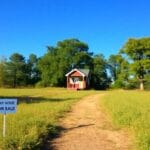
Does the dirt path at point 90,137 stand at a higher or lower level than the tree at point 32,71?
lower

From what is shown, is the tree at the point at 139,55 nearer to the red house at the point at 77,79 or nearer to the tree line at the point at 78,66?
the tree line at the point at 78,66

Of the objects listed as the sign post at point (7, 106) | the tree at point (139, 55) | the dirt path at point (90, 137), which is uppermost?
the tree at point (139, 55)

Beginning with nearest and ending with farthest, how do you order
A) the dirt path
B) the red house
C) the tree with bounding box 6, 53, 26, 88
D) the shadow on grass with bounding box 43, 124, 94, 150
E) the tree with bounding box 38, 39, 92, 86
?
the shadow on grass with bounding box 43, 124, 94, 150
the dirt path
the red house
the tree with bounding box 38, 39, 92, 86
the tree with bounding box 6, 53, 26, 88

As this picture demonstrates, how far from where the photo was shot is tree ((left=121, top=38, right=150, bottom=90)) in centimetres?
6800

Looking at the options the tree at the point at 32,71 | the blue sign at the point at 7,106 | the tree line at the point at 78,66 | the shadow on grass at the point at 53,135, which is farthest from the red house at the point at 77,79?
the blue sign at the point at 7,106

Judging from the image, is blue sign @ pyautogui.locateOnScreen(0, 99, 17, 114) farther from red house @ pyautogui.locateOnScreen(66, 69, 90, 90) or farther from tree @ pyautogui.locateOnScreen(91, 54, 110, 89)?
tree @ pyautogui.locateOnScreen(91, 54, 110, 89)

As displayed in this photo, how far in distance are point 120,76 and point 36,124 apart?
196 feet

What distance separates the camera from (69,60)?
81.4 m

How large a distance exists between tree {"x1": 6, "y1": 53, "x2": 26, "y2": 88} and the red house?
18.4m

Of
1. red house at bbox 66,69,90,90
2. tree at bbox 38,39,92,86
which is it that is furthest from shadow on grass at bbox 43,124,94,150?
tree at bbox 38,39,92,86

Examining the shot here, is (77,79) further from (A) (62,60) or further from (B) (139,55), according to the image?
(B) (139,55)

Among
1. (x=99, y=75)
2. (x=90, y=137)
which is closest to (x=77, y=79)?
(x=99, y=75)

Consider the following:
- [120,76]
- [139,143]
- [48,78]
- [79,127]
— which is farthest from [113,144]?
[48,78]

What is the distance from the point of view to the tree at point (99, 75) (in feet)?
269
